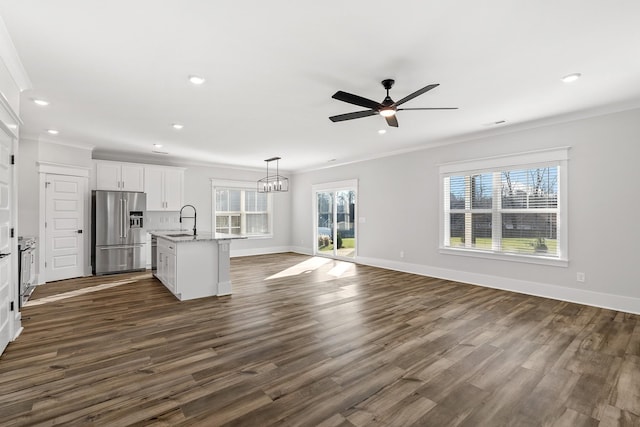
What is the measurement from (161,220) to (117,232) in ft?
3.99

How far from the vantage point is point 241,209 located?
8.92 meters

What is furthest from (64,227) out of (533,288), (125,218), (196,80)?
(533,288)

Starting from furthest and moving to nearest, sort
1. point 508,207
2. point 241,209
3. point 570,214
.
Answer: point 241,209 → point 508,207 → point 570,214

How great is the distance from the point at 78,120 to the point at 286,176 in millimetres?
5823

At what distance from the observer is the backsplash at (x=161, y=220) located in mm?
7160

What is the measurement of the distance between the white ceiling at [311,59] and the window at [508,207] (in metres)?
0.71

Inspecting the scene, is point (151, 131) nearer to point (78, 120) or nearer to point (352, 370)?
point (78, 120)

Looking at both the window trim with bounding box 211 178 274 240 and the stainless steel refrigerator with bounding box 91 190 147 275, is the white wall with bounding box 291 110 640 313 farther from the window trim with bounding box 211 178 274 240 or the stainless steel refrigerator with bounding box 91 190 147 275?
the stainless steel refrigerator with bounding box 91 190 147 275

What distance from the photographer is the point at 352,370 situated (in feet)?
7.97

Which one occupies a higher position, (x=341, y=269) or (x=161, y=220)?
(x=161, y=220)

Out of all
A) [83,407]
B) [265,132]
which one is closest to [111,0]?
[83,407]

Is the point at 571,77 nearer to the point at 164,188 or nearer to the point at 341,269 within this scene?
the point at 341,269

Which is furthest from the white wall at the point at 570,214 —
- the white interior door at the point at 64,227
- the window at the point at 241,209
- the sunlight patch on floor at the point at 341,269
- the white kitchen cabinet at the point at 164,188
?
the white interior door at the point at 64,227

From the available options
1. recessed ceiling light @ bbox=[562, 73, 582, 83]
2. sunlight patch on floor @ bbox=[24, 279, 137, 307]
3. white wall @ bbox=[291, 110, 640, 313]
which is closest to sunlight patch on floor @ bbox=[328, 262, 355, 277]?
white wall @ bbox=[291, 110, 640, 313]
